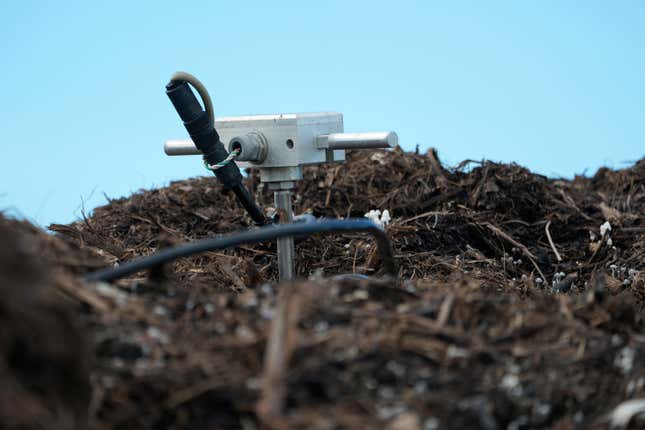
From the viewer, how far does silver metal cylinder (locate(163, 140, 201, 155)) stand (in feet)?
14.8

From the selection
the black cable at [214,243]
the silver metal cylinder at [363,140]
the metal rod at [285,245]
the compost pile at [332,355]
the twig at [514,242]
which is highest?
the twig at [514,242]

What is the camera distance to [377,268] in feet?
15.1

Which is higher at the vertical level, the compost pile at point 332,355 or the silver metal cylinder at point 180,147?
the silver metal cylinder at point 180,147

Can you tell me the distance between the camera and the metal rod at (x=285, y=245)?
4.11 metres

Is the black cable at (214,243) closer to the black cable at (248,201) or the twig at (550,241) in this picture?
the black cable at (248,201)

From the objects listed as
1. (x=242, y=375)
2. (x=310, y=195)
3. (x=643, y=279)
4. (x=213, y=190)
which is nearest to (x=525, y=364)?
(x=242, y=375)

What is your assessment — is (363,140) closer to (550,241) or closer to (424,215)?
(424,215)

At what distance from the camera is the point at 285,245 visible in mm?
4117

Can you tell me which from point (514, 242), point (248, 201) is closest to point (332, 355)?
point (248, 201)

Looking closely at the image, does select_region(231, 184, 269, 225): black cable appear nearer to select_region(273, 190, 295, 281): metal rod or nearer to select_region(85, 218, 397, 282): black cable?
select_region(273, 190, 295, 281): metal rod

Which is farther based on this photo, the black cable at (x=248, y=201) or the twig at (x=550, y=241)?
the twig at (x=550, y=241)

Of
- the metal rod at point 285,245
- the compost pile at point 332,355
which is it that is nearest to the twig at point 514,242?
the metal rod at point 285,245

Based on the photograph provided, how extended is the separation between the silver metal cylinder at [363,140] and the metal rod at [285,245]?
1.16ft

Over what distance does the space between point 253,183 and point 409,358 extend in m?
5.47
